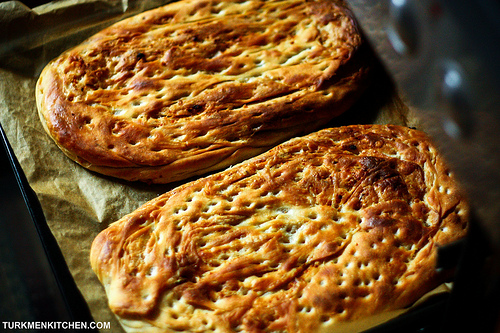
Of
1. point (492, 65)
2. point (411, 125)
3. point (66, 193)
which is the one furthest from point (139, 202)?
point (492, 65)

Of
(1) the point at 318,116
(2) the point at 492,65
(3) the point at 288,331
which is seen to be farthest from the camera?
(1) the point at 318,116

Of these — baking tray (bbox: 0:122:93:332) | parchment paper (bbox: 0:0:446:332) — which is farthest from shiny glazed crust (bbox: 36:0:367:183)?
baking tray (bbox: 0:122:93:332)

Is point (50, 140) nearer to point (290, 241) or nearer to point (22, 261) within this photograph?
point (22, 261)

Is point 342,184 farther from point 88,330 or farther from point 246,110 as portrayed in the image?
point 88,330

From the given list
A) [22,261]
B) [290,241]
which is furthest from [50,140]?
[290,241]

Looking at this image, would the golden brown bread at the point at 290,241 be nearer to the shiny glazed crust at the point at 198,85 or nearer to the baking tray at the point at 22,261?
the shiny glazed crust at the point at 198,85

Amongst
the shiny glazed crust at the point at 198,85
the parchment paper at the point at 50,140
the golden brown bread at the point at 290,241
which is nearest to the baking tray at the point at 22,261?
the parchment paper at the point at 50,140
